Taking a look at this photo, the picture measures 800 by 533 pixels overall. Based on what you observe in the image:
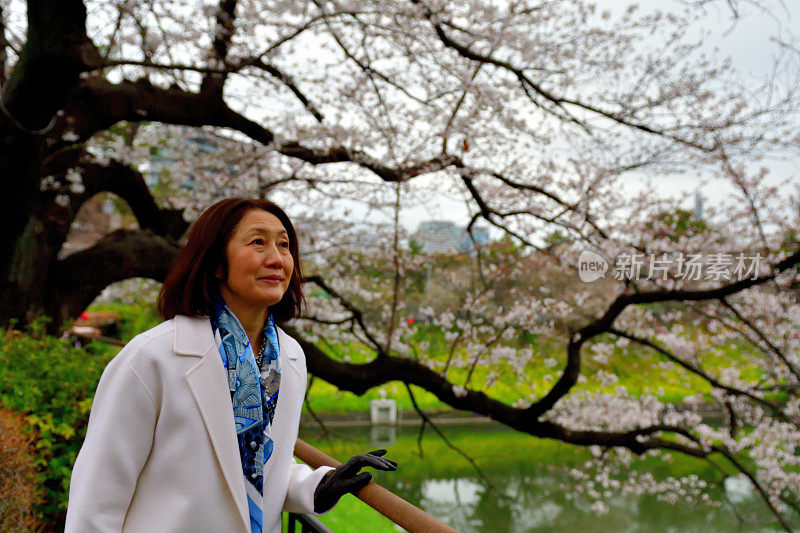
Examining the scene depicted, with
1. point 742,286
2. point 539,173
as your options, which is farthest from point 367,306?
point 742,286

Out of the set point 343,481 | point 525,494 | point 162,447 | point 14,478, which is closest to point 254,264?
point 162,447

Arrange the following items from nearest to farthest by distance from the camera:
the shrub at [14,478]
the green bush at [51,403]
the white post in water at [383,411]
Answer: the shrub at [14,478]
the green bush at [51,403]
the white post in water at [383,411]

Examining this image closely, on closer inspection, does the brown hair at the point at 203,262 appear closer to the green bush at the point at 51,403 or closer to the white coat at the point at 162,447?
the white coat at the point at 162,447

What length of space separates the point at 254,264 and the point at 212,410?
1.06ft

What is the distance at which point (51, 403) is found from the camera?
2.33m

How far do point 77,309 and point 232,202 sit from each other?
4545 millimetres

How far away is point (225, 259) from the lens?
1297 millimetres

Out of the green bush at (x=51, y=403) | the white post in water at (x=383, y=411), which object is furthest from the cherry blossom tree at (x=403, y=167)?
the white post in water at (x=383, y=411)

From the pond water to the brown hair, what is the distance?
6.89m

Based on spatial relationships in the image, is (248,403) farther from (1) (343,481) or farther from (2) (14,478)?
(2) (14,478)

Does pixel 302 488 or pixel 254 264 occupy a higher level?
pixel 254 264

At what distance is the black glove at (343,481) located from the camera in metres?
1.28

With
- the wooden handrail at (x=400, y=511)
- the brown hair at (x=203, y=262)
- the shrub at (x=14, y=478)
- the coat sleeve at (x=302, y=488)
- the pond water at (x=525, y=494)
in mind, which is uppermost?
the brown hair at (x=203, y=262)

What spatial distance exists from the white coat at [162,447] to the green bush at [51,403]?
131 cm
